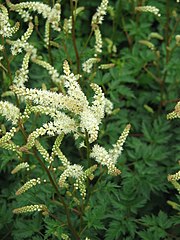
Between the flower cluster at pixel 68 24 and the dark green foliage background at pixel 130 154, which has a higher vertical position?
the flower cluster at pixel 68 24

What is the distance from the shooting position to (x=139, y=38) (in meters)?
5.72

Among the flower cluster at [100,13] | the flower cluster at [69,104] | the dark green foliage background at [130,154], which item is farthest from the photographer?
the flower cluster at [100,13]

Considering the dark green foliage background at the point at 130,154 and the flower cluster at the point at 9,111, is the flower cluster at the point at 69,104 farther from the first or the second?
the dark green foliage background at the point at 130,154

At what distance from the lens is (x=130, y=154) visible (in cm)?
462

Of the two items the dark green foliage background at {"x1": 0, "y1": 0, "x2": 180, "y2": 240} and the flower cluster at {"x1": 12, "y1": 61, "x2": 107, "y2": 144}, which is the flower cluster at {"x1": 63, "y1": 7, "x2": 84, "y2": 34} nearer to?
the dark green foliage background at {"x1": 0, "y1": 0, "x2": 180, "y2": 240}

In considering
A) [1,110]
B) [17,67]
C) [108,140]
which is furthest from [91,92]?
[1,110]

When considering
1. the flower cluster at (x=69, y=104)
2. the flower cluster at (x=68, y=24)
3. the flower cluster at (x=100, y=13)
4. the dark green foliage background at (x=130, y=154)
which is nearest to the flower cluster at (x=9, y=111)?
the flower cluster at (x=69, y=104)

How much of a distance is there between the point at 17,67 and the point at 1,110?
2326mm

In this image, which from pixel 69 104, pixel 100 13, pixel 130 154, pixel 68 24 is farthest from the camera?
pixel 130 154

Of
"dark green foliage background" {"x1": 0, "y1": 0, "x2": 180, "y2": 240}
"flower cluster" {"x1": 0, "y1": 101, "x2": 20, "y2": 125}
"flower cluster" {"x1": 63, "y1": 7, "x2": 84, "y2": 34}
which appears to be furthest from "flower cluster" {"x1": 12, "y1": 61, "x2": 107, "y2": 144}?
"flower cluster" {"x1": 63, "y1": 7, "x2": 84, "y2": 34}

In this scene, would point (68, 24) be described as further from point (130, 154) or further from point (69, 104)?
point (69, 104)

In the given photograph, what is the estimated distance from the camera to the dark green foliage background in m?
3.99

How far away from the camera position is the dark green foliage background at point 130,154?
3990mm

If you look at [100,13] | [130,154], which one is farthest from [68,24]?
[130,154]
